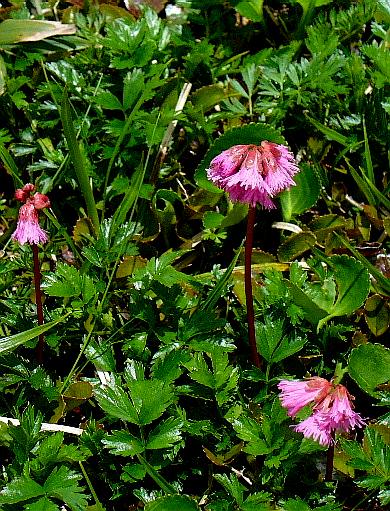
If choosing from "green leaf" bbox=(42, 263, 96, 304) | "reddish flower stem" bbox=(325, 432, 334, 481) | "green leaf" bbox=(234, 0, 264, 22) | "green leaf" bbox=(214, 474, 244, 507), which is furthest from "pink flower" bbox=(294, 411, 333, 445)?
"green leaf" bbox=(234, 0, 264, 22)

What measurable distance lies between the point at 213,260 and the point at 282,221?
1.01ft

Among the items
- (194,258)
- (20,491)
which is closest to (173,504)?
(20,491)

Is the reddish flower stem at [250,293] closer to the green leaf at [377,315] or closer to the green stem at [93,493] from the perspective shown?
the green leaf at [377,315]

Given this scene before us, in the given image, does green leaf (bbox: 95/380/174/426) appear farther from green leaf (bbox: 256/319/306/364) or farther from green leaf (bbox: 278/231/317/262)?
green leaf (bbox: 278/231/317/262)

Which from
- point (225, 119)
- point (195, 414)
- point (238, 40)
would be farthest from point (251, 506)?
point (238, 40)

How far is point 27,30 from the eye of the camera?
322 cm

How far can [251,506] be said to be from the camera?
206 centimetres

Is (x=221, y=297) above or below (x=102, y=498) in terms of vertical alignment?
above

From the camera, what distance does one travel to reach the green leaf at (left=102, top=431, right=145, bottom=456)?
2.12m

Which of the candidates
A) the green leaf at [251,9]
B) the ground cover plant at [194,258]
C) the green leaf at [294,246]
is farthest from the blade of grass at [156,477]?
the green leaf at [251,9]

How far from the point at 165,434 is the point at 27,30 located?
1.90m

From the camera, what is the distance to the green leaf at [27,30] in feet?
10.5

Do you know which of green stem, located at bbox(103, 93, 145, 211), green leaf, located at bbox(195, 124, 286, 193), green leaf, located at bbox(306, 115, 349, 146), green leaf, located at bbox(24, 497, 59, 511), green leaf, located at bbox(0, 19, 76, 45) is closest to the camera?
green leaf, located at bbox(24, 497, 59, 511)

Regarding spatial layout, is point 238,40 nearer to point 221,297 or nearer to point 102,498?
point 221,297
